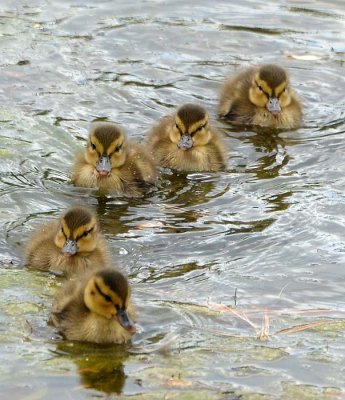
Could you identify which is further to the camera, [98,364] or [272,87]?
[272,87]

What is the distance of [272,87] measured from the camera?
921cm

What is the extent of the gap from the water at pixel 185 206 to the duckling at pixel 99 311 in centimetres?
8

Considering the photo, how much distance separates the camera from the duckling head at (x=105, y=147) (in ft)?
25.2

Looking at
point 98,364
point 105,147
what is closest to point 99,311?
point 98,364

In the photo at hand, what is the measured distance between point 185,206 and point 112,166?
62cm

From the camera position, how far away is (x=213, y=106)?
9.61 m

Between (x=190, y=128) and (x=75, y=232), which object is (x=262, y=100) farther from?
(x=75, y=232)

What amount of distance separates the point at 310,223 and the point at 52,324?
2204mm

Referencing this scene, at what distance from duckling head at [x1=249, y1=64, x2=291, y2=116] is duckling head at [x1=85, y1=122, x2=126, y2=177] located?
1.81 m

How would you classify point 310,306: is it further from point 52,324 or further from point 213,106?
point 213,106

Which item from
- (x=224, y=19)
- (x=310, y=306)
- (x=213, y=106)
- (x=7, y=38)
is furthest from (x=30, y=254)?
(x=224, y=19)

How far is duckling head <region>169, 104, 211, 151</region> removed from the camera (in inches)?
324

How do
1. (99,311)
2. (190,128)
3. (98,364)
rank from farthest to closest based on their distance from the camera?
(190,128)
(99,311)
(98,364)

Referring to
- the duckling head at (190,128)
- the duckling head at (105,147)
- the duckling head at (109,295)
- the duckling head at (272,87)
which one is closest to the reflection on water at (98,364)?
the duckling head at (109,295)
